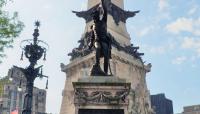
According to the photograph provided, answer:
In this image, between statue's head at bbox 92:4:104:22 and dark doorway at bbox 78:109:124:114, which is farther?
statue's head at bbox 92:4:104:22

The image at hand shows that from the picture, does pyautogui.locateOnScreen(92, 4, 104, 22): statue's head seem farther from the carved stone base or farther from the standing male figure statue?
the carved stone base

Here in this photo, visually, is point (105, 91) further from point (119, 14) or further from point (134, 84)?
point (119, 14)

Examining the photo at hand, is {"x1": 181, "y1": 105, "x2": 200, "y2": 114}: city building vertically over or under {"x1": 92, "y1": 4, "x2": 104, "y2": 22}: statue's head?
under

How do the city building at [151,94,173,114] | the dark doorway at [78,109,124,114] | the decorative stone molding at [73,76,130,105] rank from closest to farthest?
the dark doorway at [78,109,124,114], the decorative stone molding at [73,76,130,105], the city building at [151,94,173,114]

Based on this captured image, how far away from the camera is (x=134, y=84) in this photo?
5522 cm

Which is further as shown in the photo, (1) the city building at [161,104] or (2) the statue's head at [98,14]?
(1) the city building at [161,104]

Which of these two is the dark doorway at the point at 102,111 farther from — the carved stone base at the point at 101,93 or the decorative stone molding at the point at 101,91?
the decorative stone molding at the point at 101,91

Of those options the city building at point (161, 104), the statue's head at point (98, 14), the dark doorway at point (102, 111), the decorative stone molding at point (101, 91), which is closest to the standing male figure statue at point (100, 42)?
the statue's head at point (98, 14)

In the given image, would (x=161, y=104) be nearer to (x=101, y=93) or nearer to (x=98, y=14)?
(x=98, y=14)

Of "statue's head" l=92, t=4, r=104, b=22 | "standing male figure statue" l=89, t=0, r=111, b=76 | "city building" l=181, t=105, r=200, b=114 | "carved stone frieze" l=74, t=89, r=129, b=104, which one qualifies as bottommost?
"city building" l=181, t=105, r=200, b=114

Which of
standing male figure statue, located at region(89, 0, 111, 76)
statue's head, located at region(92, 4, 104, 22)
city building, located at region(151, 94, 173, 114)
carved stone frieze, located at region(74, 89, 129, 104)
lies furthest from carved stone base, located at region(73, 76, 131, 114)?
city building, located at region(151, 94, 173, 114)

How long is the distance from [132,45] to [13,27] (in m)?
40.5

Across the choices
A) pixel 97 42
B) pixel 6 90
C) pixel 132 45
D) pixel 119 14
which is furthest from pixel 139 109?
pixel 6 90

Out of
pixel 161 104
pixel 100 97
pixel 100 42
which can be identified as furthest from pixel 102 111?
pixel 161 104
